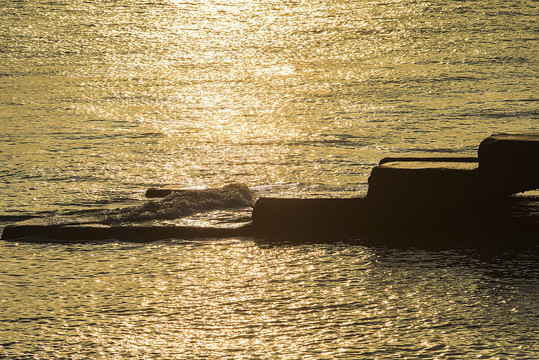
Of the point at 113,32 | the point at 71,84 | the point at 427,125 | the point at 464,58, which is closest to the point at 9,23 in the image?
the point at 113,32

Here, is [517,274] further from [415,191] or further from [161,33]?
[161,33]

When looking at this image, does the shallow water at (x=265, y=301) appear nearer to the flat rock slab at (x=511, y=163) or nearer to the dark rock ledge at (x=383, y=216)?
the dark rock ledge at (x=383, y=216)

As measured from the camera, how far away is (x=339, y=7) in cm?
1103

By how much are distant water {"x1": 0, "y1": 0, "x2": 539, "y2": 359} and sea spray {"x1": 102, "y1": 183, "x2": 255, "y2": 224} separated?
0.05 metres

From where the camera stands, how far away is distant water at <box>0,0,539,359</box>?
2805mm

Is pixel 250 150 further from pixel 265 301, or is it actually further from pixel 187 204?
pixel 265 301

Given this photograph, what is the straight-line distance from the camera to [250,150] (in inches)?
238

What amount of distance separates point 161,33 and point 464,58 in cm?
347

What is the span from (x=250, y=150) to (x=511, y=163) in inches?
102

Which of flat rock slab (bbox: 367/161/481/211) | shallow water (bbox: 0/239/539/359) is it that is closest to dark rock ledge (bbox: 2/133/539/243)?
flat rock slab (bbox: 367/161/481/211)

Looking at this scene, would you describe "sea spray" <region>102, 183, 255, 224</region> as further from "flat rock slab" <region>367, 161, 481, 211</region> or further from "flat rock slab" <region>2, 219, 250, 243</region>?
"flat rock slab" <region>367, 161, 481, 211</region>

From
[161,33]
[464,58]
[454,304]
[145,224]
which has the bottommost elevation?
[454,304]

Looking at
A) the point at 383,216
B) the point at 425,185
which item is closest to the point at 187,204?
the point at 383,216

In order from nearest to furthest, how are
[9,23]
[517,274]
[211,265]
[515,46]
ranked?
[517,274] < [211,265] < [515,46] < [9,23]
